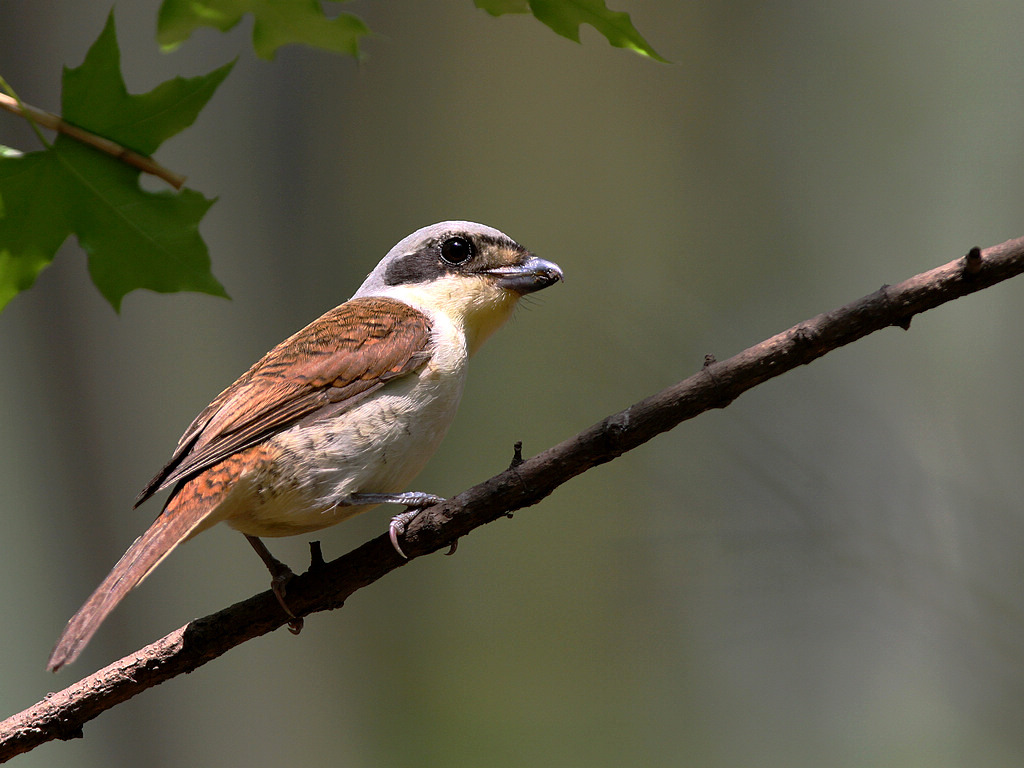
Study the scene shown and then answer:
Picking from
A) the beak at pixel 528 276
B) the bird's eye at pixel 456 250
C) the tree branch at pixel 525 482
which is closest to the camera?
the tree branch at pixel 525 482

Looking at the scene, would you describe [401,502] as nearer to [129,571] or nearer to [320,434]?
[320,434]

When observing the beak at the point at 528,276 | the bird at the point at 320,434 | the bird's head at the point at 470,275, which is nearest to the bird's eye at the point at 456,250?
the bird's head at the point at 470,275

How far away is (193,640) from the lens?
6.95 ft

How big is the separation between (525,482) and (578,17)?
928 millimetres

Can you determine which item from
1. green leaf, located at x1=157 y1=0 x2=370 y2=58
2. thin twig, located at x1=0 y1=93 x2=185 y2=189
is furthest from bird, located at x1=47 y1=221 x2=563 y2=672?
green leaf, located at x1=157 y1=0 x2=370 y2=58

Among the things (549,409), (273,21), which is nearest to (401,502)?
(273,21)

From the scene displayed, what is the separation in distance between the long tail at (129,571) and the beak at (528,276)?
45.3 inches

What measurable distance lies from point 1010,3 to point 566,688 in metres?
6.44

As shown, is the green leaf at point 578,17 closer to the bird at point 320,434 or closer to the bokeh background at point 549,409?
the bird at point 320,434

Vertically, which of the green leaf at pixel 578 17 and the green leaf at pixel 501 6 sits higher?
the green leaf at pixel 501 6

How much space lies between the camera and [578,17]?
158cm

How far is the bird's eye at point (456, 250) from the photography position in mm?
2846

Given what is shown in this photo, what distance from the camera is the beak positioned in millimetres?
2721

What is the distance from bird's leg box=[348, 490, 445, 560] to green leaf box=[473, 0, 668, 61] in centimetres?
109
